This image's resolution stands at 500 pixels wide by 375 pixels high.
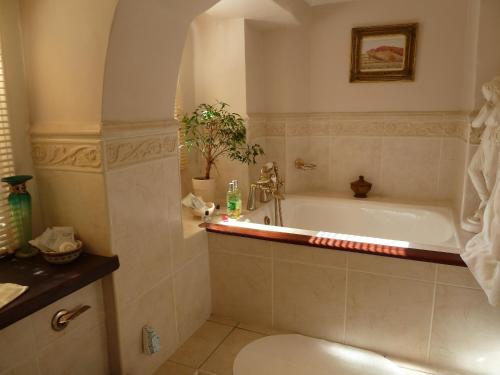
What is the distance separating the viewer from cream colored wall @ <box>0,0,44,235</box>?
4.55 ft

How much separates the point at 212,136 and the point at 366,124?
3.95 ft

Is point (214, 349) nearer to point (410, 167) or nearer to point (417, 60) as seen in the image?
point (410, 167)

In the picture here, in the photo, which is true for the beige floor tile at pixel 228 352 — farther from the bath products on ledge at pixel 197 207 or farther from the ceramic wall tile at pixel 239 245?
the bath products on ledge at pixel 197 207

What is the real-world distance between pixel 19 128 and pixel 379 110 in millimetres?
2345

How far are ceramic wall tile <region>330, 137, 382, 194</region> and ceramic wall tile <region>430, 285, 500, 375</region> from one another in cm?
141

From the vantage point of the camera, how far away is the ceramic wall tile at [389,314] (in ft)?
5.62

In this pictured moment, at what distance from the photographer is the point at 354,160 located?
2.99 metres

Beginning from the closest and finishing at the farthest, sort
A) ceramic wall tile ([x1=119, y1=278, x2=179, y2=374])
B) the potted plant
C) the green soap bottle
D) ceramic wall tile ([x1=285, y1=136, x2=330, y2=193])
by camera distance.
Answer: ceramic wall tile ([x1=119, y1=278, x2=179, y2=374]) → the green soap bottle → the potted plant → ceramic wall tile ([x1=285, y1=136, x2=330, y2=193])

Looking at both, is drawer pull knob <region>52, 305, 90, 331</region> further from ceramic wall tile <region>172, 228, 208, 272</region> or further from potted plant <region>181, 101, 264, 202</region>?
potted plant <region>181, 101, 264, 202</region>

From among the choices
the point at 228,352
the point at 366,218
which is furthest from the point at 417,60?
the point at 228,352

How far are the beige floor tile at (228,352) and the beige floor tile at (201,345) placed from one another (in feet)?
0.11

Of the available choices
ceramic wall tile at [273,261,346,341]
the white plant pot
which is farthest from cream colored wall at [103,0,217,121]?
ceramic wall tile at [273,261,346,341]

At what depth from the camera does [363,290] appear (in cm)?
180

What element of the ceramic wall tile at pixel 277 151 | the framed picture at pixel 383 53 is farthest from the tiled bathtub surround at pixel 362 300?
the framed picture at pixel 383 53
